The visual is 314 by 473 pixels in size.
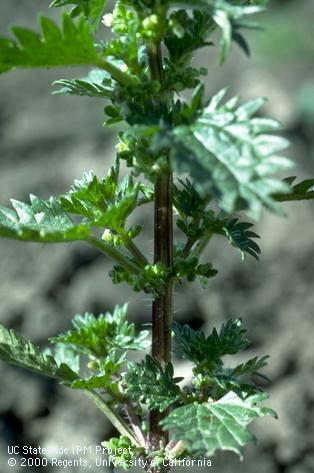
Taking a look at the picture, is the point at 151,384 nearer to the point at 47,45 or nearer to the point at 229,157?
the point at 229,157

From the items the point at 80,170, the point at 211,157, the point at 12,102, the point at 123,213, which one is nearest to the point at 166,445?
the point at 123,213

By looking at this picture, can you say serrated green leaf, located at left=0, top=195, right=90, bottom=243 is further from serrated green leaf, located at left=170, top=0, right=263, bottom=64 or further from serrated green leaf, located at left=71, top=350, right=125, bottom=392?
serrated green leaf, located at left=170, top=0, right=263, bottom=64

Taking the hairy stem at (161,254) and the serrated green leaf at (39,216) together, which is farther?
the serrated green leaf at (39,216)

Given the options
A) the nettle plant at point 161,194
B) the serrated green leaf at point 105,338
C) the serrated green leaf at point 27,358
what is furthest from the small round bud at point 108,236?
the serrated green leaf at point 27,358

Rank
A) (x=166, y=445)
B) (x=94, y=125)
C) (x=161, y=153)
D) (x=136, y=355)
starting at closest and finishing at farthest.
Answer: (x=161, y=153) < (x=166, y=445) < (x=136, y=355) < (x=94, y=125)

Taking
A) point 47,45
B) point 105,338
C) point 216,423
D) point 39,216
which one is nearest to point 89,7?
point 47,45

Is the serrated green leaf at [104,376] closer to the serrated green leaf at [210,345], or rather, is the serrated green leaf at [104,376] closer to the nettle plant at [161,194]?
the nettle plant at [161,194]

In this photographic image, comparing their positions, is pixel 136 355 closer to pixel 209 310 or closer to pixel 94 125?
pixel 209 310
